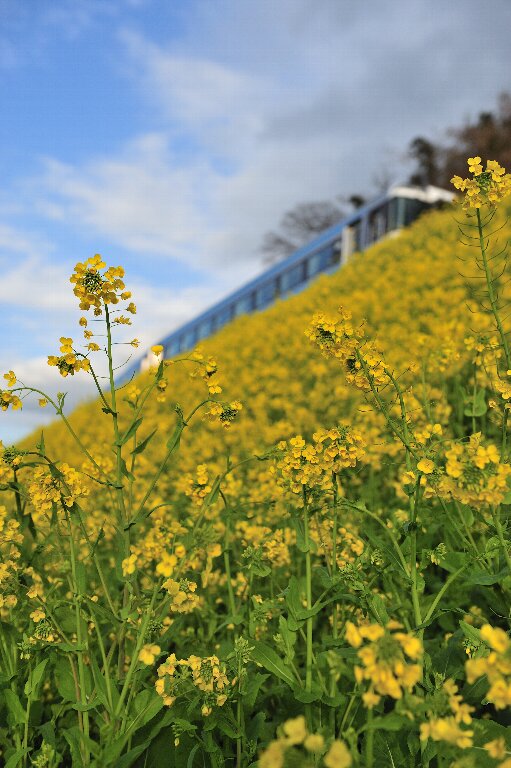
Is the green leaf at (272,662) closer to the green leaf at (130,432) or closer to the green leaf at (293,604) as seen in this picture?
the green leaf at (293,604)

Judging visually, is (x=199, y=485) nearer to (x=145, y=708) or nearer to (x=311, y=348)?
(x=145, y=708)

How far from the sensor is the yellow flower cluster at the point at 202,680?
1.78 m

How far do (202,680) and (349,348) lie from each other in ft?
3.48

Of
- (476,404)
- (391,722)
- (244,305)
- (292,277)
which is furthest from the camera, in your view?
(244,305)

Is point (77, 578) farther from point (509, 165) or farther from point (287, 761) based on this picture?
point (509, 165)

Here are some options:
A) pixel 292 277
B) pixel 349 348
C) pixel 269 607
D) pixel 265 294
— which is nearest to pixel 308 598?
pixel 269 607

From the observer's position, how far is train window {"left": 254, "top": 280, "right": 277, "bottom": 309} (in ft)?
73.0

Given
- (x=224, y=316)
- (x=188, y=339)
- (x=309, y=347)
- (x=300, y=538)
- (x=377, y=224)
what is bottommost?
(x=300, y=538)

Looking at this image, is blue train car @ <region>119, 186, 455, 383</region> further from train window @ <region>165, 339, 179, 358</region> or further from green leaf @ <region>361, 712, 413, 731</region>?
green leaf @ <region>361, 712, 413, 731</region>

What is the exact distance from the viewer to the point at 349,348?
2.05 m

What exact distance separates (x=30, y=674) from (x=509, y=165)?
102 feet

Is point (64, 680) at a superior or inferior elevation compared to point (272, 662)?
inferior

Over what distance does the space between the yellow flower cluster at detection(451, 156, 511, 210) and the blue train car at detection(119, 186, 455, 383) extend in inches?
672

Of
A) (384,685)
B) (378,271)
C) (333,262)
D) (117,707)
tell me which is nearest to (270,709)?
(117,707)
